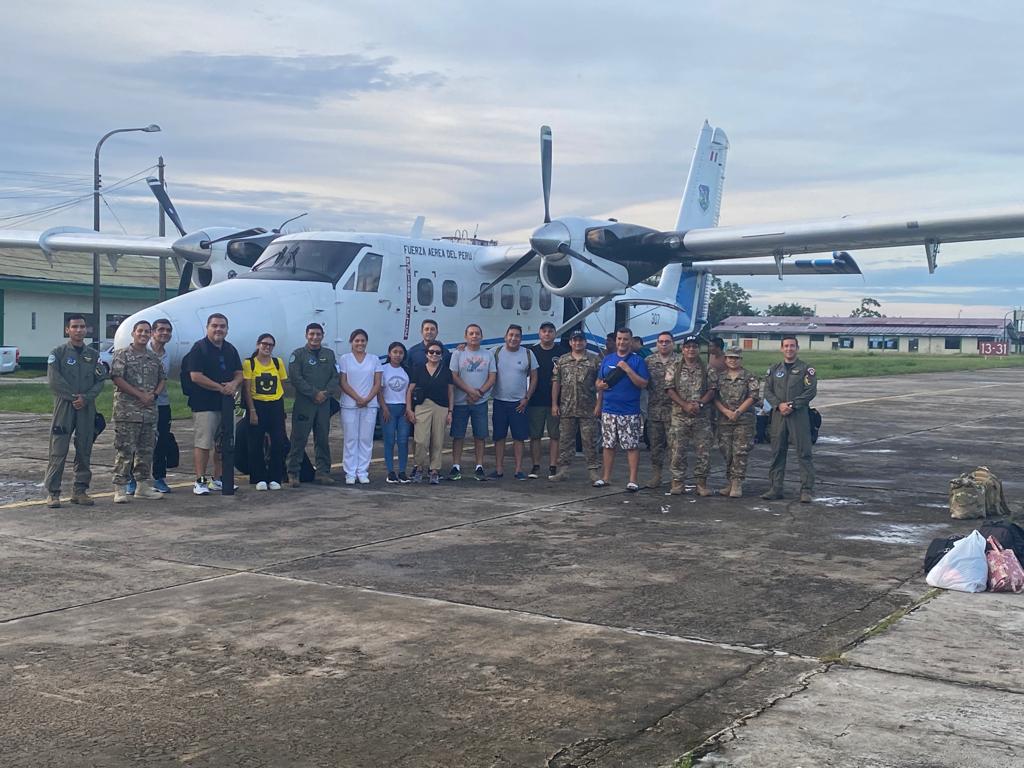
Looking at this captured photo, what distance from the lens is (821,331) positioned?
4648 inches

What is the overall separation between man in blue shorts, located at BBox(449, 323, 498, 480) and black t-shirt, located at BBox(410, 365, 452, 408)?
0.94 ft

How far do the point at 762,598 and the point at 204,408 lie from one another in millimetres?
6209

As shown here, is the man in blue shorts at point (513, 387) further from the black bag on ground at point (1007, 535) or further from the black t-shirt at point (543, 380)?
the black bag on ground at point (1007, 535)

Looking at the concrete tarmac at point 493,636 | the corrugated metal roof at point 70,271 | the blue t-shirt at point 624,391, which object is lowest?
the concrete tarmac at point 493,636

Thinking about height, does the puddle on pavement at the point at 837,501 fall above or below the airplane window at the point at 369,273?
below

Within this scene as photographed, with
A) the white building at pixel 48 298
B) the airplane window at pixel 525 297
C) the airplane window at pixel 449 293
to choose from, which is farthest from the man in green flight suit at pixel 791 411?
the white building at pixel 48 298

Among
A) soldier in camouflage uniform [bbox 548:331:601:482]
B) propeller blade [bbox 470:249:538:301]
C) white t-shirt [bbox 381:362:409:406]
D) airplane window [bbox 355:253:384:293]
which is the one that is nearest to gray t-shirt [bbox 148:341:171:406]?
white t-shirt [bbox 381:362:409:406]

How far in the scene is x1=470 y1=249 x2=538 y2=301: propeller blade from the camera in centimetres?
1602

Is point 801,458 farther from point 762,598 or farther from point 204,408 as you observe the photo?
point 204,408

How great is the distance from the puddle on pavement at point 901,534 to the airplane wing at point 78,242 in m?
15.4

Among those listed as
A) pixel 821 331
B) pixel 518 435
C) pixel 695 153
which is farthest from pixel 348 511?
pixel 821 331

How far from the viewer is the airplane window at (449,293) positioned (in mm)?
15734

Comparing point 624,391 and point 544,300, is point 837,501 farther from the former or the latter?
point 544,300

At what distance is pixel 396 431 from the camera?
11.9 m
